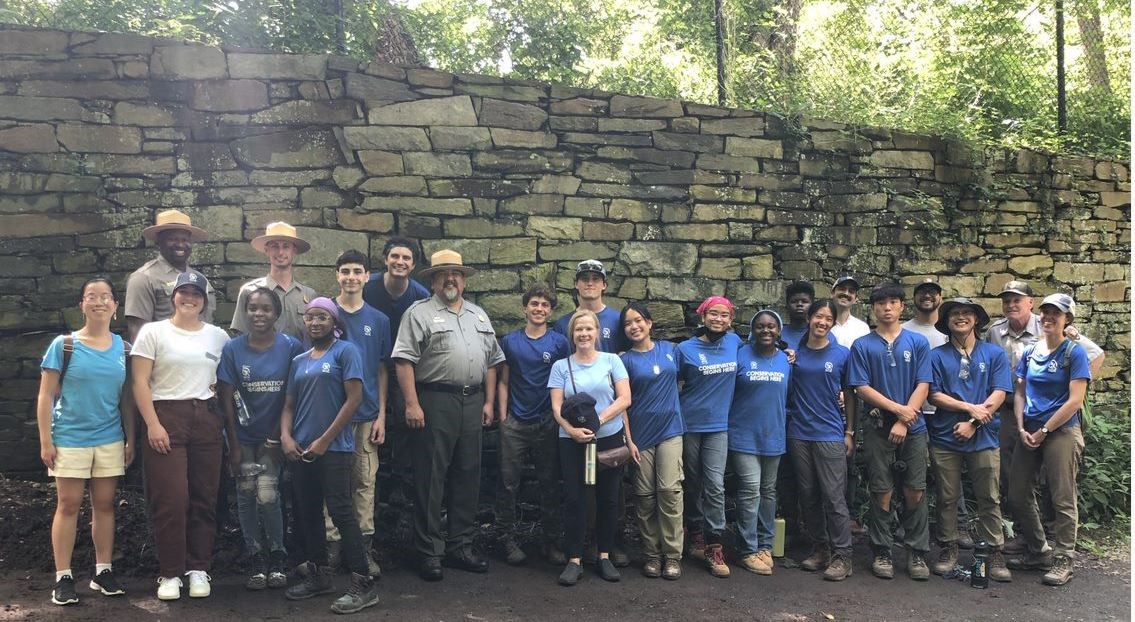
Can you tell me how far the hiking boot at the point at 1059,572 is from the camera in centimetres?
513

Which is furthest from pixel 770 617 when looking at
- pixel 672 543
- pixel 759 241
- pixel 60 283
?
pixel 60 283

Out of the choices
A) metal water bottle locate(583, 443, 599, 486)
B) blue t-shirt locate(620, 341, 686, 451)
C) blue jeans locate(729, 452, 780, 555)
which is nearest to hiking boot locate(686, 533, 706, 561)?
blue jeans locate(729, 452, 780, 555)

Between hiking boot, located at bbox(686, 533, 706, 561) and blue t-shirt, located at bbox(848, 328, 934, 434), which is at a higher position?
blue t-shirt, located at bbox(848, 328, 934, 434)

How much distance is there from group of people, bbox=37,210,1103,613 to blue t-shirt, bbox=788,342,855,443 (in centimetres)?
1

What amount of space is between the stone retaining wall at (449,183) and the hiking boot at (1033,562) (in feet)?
7.65

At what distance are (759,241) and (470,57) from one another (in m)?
2.87

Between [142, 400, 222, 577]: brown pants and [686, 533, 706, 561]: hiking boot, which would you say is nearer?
[142, 400, 222, 577]: brown pants

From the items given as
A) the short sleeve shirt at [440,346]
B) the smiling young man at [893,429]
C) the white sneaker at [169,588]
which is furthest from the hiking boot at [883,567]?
the white sneaker at [169,588]

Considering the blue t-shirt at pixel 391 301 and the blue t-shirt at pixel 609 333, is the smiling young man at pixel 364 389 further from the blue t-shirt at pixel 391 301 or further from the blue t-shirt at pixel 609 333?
the blue t-shirt at pixel 609 333

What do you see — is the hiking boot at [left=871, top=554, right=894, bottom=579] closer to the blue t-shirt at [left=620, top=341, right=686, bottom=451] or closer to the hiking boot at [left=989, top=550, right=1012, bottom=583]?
the hiking boot at [left=989, top=550, right=1012, bottom=583]

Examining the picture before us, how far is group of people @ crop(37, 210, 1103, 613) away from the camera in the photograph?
439 centimetres

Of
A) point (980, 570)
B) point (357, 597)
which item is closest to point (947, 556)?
point (980, 570)

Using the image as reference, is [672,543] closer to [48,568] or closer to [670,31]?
[48,568]

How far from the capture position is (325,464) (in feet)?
A: 14.4
